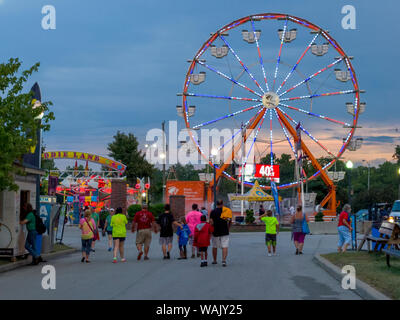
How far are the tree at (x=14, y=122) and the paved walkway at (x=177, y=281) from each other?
2.67 m

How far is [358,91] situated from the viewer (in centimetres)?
4738

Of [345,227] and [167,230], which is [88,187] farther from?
[345,227]

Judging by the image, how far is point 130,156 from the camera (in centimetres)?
8631

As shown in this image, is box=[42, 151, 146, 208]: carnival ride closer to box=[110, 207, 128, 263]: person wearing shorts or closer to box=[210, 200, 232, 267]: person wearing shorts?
box=[110, 207, 128, 263]: person wearing shorts

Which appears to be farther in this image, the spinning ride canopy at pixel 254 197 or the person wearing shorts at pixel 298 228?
the spinning ride canopy at pixel 254 197

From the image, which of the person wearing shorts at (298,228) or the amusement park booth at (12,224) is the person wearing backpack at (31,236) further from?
the person wearing shorts at (298,228)

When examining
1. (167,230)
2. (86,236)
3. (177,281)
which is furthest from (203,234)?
(177,281)

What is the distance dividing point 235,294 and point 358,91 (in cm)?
3822

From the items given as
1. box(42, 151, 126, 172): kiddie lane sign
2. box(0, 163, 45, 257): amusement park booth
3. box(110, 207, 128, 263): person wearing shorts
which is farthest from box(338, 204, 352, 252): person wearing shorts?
box(42, 151, 126, 172): kiddie lane sign

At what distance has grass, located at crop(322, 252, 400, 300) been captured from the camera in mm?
11262

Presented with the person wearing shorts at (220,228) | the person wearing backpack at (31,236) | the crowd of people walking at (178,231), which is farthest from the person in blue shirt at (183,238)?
the person wearing backpack at (31,236)

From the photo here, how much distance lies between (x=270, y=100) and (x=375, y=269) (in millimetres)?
34537

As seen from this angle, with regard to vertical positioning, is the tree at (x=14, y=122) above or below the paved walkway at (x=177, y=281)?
above

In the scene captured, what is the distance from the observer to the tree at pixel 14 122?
16828mm
